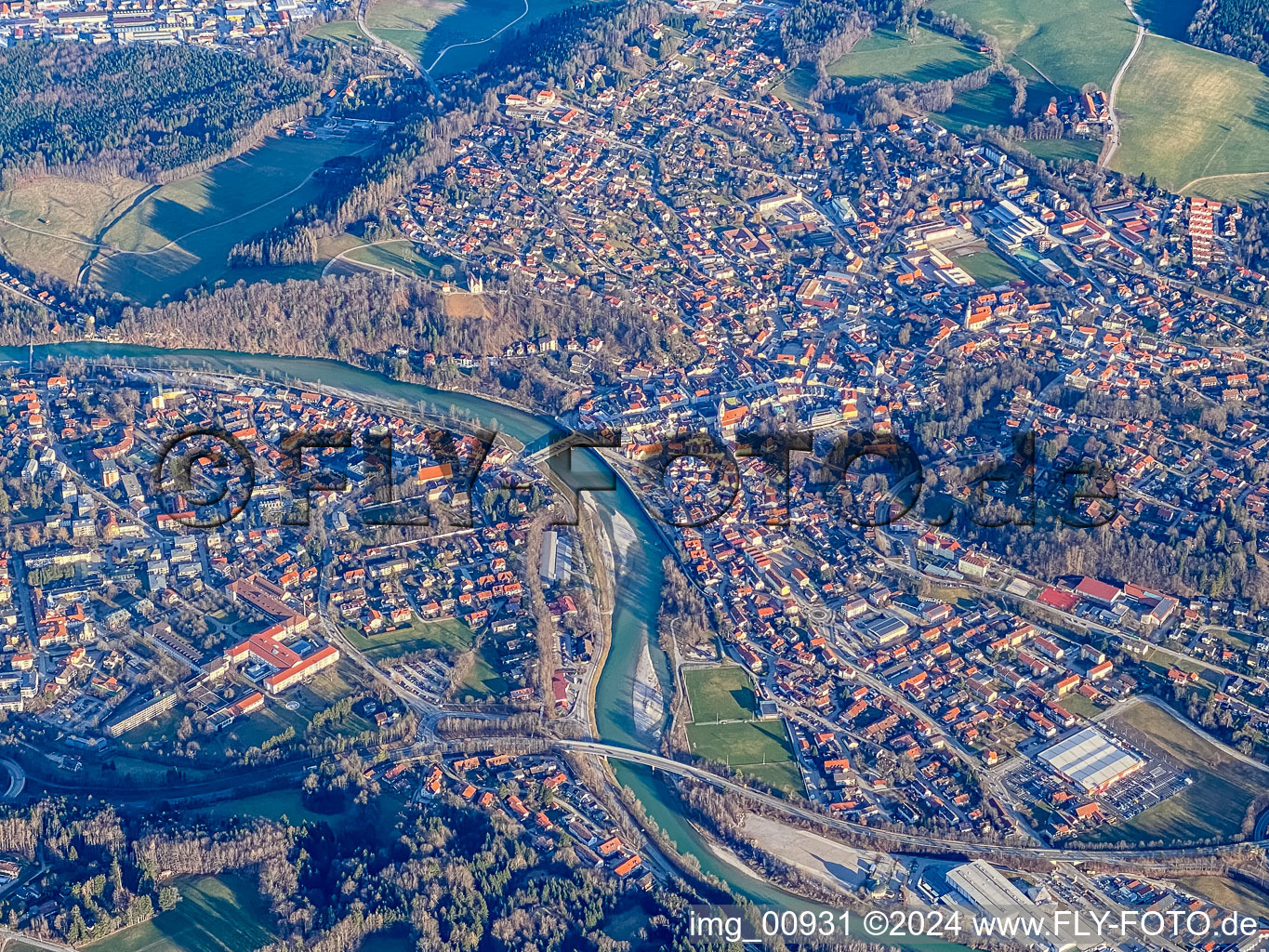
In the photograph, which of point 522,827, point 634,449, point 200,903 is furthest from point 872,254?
point 200,903

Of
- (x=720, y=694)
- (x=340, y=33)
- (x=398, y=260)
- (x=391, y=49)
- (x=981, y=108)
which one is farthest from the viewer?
(x=340, y=33)

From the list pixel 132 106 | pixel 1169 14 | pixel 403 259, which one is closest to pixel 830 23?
pixel 1169 14

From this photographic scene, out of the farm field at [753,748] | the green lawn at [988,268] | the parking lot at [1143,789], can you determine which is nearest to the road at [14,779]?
the farm field at [753,748]

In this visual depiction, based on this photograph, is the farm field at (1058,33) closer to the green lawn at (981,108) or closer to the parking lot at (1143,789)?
the green lawn at (981,108)

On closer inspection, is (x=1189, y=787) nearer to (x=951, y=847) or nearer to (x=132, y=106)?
(x=951, y=847)

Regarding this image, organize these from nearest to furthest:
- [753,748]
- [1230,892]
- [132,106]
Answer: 1. [1230,892]
2. [753,748]
3. [132,106]

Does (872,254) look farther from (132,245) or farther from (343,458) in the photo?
(132,245)
